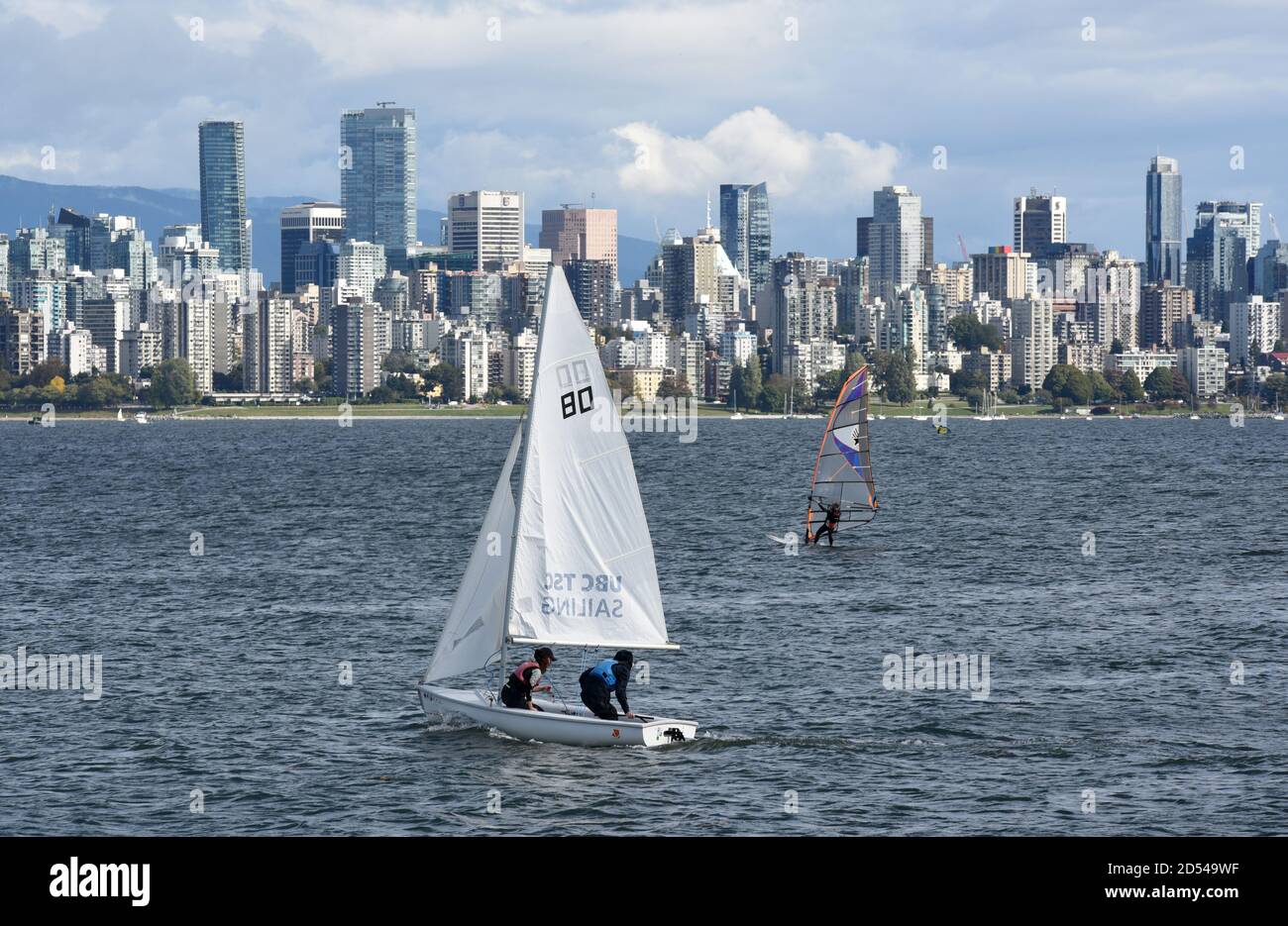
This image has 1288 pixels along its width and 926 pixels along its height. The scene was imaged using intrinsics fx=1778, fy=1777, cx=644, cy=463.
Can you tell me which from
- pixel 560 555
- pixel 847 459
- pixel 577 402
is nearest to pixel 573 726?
pixel 560 555

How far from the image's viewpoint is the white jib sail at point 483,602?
116 ft

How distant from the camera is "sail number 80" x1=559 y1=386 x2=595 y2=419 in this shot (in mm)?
35000

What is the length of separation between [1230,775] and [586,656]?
723 inches

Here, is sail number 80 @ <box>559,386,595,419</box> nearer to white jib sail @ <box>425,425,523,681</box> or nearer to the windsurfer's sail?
white jib sail @ <box>425,425,523,681</box>

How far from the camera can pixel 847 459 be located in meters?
85.4

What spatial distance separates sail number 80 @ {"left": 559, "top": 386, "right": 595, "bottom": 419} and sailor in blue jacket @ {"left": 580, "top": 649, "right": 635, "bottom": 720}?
4.86m

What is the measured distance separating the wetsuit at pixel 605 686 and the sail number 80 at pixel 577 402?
500 centimetres

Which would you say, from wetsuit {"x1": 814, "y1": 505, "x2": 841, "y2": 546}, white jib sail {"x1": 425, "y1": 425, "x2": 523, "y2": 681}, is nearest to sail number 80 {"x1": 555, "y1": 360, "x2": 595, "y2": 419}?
white jib sail {"x1": 425, "y1": 425, "x2": 523, "y2": 681}

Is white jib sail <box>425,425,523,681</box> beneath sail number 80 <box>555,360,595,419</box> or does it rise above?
beneath

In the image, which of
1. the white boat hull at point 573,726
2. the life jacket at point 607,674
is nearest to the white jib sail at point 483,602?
the white boat hull at point 573,726

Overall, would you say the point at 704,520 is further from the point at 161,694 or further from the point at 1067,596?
the point at 161,694
